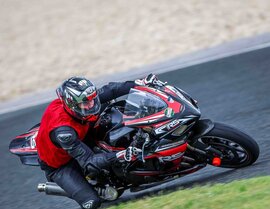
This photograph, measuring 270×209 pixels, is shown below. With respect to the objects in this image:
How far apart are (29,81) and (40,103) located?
2045mm

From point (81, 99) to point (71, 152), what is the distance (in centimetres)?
50

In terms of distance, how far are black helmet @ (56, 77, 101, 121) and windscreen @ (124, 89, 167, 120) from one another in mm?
300

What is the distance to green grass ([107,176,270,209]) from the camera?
516 centimetres

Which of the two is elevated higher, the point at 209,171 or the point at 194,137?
the point at 194,137

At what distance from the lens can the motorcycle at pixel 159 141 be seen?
615 centimetres

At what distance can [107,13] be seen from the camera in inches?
657

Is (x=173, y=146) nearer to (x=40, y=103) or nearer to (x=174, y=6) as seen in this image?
(x=40, y=103)

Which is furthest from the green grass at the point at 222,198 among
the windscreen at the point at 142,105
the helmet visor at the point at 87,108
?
the helmet visor at the point at 87,108

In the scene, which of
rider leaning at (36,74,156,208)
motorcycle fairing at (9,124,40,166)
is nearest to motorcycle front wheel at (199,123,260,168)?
rider leaning at (36,74,156,208)

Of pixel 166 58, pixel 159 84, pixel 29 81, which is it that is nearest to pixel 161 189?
pixel 159 84

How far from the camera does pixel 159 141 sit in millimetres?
6246

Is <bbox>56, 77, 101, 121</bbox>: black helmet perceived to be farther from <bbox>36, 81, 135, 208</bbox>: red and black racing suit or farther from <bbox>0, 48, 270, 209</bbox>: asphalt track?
<bbox>0, 48, 270, 209</bbox>: asphalt track

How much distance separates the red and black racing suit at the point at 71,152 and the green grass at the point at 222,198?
1.63 feet

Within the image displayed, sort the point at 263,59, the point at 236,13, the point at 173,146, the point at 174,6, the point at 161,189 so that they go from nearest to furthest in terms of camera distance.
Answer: the point at 173,146, the point at 161,189, the point at 263,59, the point at 236,13, the point at 174,6
